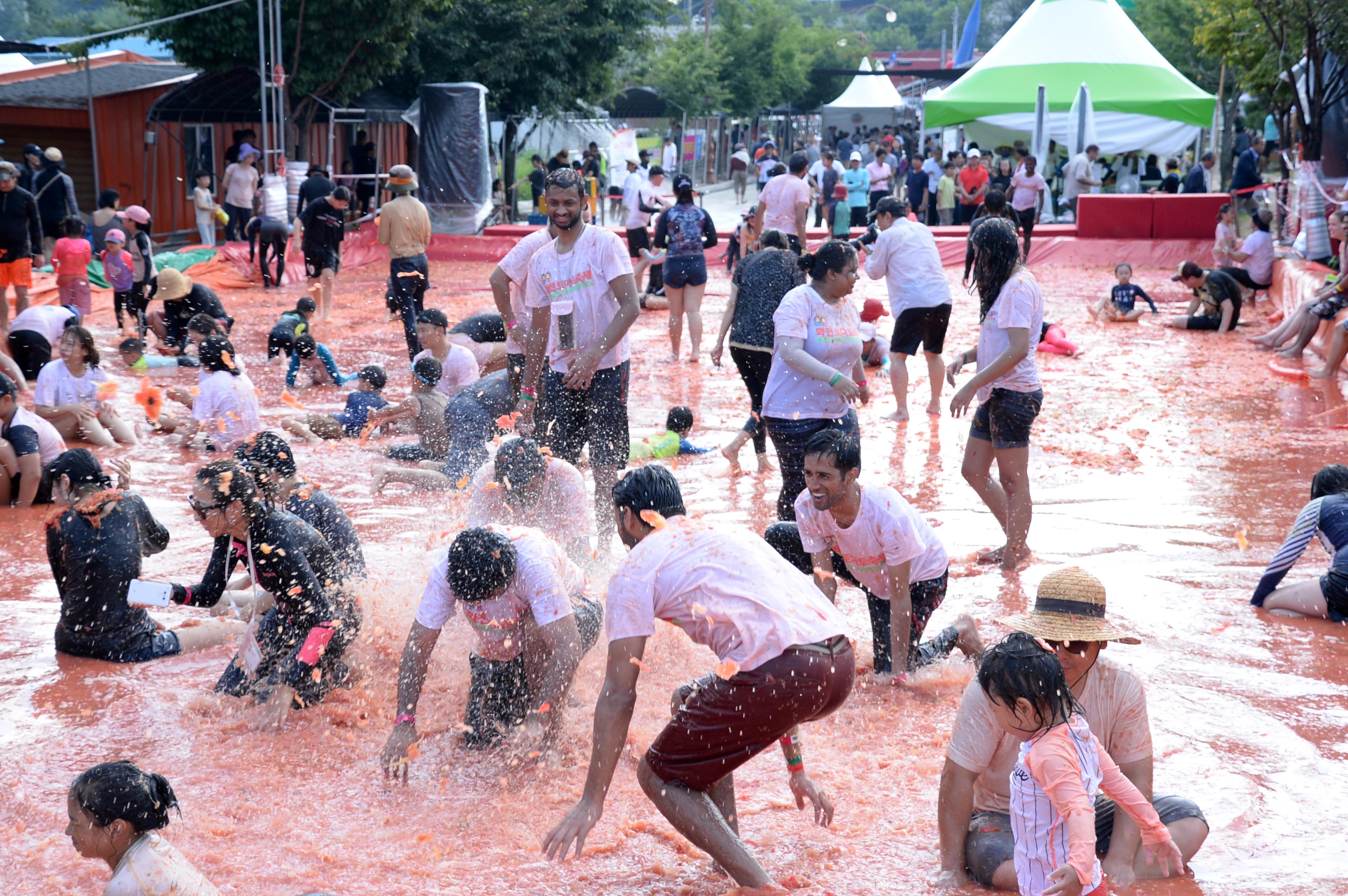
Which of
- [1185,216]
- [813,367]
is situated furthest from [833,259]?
[1185,216]

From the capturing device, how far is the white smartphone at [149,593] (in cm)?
573

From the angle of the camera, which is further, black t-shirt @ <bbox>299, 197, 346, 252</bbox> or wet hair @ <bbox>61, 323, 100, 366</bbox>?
black t-shirt @ <bbox>299, 197, 346, 252</bbox>

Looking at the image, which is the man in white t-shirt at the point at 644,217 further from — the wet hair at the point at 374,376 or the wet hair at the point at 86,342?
the wet hair at the point at 86,342

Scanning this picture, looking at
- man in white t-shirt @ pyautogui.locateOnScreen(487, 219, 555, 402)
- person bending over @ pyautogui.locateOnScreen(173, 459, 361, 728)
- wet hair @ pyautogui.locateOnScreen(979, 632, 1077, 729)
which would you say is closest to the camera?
wet hair @ pyautogui.locateOnScreen(979, 632, 1077, 729)

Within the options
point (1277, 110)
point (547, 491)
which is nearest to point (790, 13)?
point (1277, 110)

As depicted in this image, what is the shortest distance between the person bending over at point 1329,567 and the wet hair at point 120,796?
17.6ft

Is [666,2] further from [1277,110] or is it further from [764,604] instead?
[764,604]

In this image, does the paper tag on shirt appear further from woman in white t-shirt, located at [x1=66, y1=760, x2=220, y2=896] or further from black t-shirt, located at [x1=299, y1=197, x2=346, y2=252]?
black t-shirt, located at [x1=299, y1=197, x2=346, y2=252]

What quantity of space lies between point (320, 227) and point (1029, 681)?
46.5ft

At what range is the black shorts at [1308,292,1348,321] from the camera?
12.7 metres


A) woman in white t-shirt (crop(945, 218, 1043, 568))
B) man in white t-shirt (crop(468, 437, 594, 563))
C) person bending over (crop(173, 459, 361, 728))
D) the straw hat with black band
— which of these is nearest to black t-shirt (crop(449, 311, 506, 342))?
man in white t-shirt (crop(468, 437, 594, 563))

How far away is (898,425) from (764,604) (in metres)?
6.99

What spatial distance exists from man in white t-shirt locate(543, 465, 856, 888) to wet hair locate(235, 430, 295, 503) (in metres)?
2.49


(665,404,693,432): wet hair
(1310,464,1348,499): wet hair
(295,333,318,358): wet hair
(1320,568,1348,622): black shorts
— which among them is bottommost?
(1320,568,1348,622): black shorts
